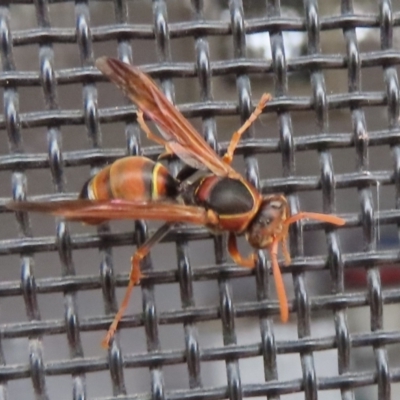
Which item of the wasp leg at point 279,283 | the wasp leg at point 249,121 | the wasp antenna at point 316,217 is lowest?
the wasp leg at point 279,283

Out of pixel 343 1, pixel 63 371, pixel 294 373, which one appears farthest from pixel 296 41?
pixel 294 373

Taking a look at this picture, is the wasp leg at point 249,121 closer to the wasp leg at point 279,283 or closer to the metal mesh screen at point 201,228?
the metal mesh screen at point 201,228

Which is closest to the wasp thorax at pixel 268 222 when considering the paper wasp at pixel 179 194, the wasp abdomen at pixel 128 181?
the paper wasp at pixel 179 194

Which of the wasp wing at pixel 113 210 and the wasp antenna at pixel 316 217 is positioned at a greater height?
the wasp wing at pixel 113 210

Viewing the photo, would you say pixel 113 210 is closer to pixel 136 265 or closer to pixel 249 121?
pixel 136 265

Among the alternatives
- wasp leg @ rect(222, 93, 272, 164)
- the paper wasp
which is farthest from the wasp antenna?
wasp leg @ rect(222, 93, 272, 164)

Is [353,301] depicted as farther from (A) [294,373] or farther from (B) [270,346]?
(A) [294,373]

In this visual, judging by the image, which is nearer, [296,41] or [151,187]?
[151,187]
